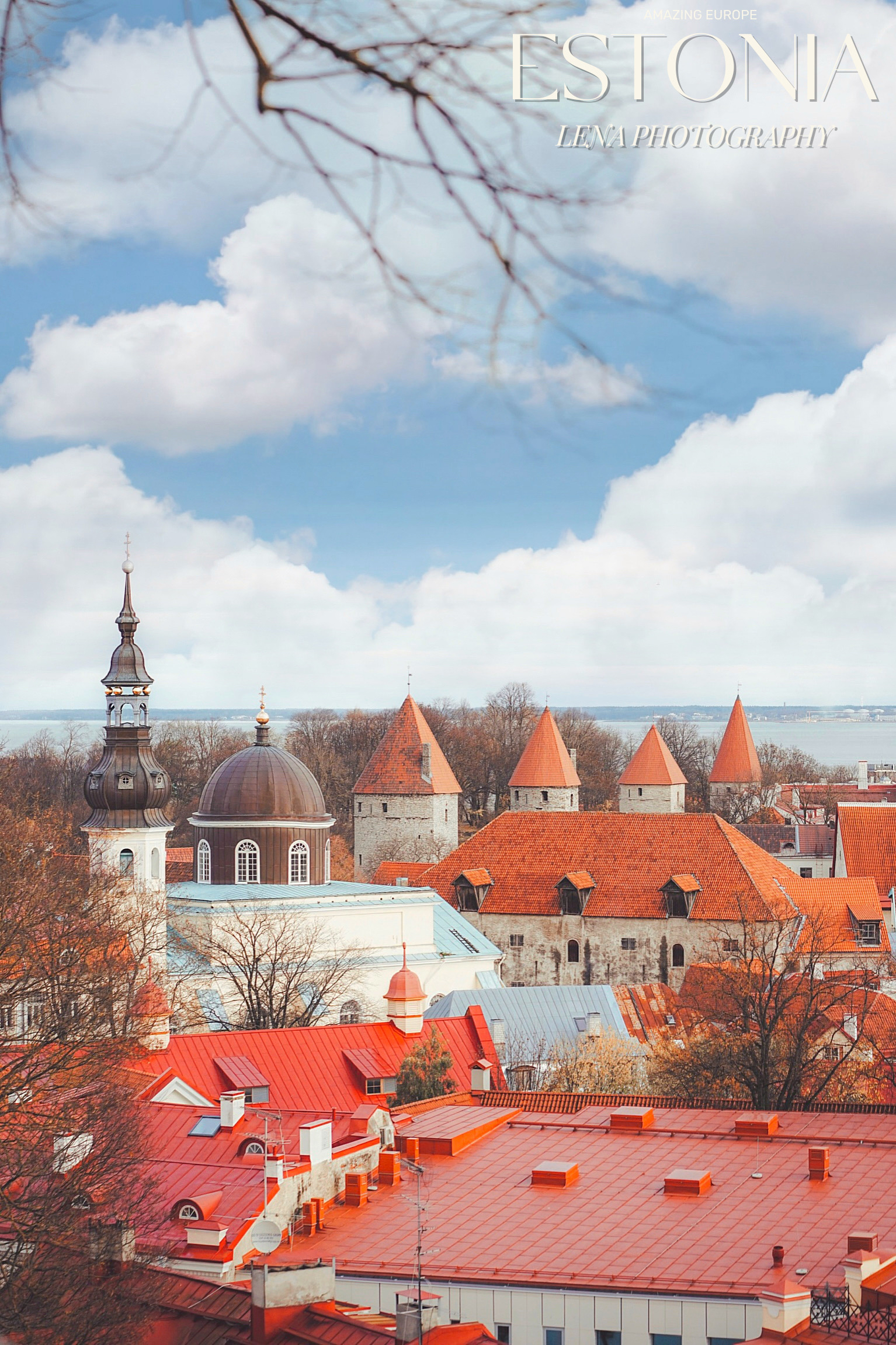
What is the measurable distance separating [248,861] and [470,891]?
1030cm

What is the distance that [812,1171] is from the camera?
19719mm

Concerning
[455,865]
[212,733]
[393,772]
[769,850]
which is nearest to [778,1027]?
[455,865]

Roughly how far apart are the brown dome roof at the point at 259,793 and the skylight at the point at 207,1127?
20585mm

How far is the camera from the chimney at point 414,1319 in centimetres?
1283

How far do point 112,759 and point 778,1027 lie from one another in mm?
16733

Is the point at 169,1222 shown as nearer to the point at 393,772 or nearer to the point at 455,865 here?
the point at 455,865

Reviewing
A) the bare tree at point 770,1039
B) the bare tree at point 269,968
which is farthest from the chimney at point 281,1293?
the bare tree at point 269,968

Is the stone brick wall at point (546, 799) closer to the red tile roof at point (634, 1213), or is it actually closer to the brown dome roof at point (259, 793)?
the brown dome roof at point (259, 793)

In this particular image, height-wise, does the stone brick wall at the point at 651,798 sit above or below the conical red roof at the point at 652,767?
below

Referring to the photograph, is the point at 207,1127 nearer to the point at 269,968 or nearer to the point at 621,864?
the point at 269,968

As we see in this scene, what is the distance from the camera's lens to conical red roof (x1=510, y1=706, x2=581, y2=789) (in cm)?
6825

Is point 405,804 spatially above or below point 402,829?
above

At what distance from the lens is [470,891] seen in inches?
2067

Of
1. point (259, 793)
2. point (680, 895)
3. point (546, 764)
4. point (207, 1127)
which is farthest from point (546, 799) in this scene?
point (207, 1127)
